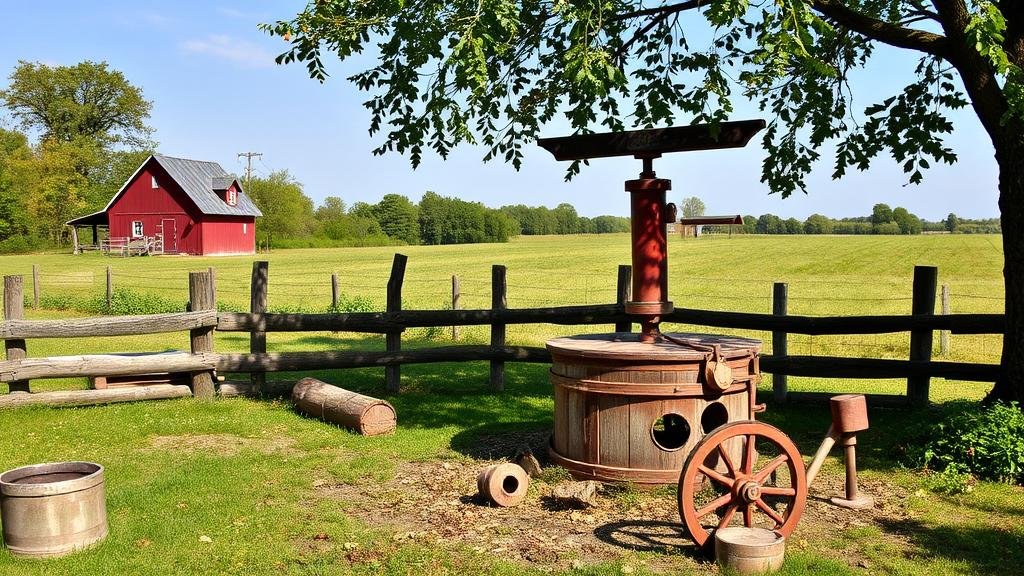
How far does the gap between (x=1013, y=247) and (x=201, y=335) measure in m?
9.30

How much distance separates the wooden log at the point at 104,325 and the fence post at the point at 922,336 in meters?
8.76

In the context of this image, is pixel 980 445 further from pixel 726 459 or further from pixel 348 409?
pixel 348 409

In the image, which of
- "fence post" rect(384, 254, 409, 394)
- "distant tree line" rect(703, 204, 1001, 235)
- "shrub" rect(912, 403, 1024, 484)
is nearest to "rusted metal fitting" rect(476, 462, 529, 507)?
"shrub" rect(912, 403, 1024, 484)

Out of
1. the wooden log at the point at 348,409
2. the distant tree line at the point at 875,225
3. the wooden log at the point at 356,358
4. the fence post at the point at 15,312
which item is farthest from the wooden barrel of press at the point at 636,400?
the distant tree line at the point at 875,225

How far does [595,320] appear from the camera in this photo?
1184 centimetres

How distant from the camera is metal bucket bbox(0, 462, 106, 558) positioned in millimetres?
5309

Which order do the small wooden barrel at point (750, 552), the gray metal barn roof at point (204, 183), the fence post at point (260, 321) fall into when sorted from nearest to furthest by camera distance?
the small wooden barrel at point (750, 552)
the fence post at point (260, 321)
the gray metal barn roof at point (204, 183)

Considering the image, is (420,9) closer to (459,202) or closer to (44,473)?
(44,473)

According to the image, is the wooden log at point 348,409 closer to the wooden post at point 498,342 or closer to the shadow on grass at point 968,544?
the wooden post at point 498,342

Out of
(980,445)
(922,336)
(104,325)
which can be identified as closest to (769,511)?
(980,445)

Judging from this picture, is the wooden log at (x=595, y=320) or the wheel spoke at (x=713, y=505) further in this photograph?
the wooden log at (x=595, y=320)

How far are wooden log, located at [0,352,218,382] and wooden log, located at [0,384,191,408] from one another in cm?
21

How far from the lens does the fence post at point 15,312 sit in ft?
32.5

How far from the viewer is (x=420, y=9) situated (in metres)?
8.40
